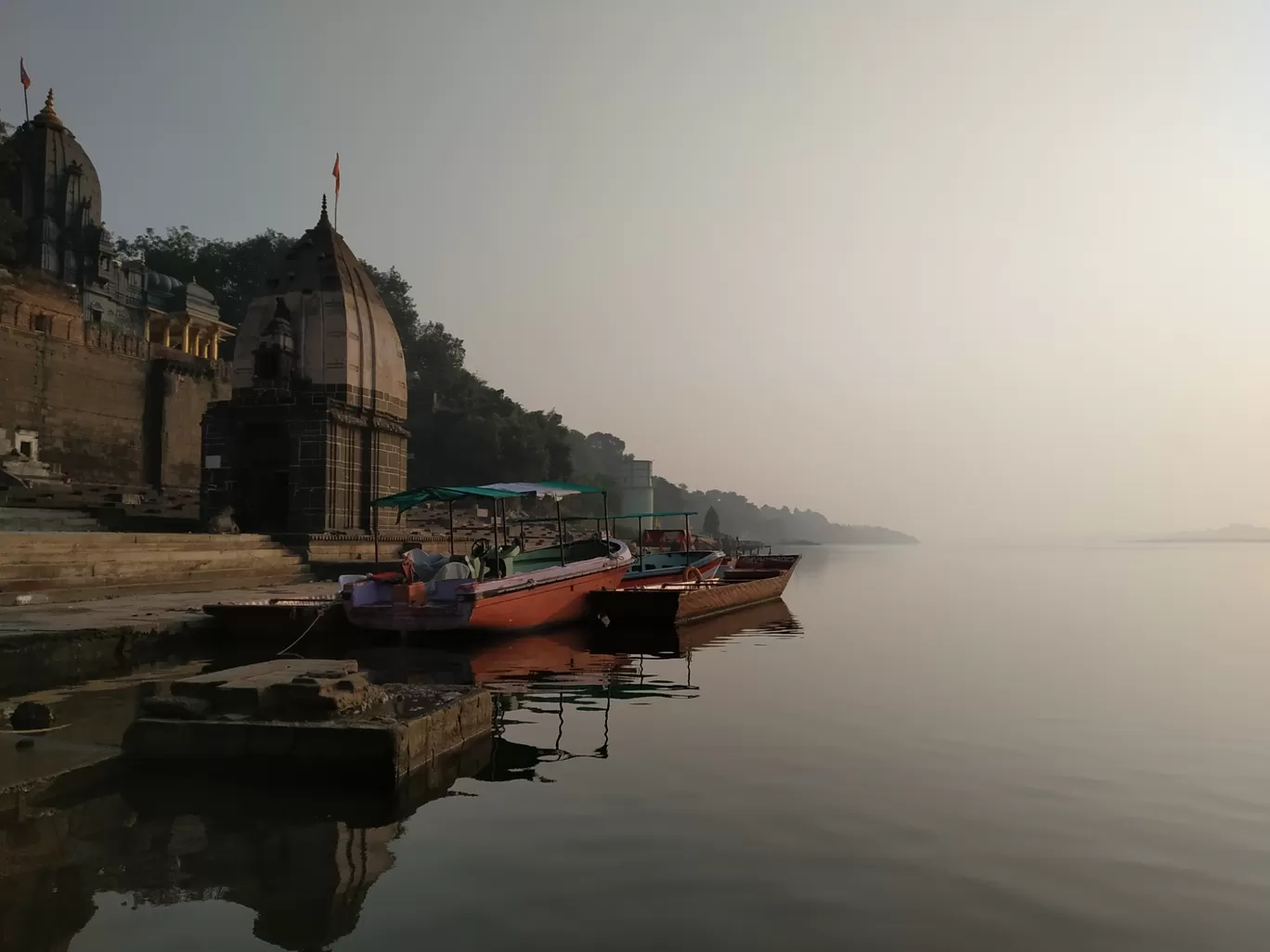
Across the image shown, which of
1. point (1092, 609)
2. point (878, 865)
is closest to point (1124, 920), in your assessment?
point (878, 865)

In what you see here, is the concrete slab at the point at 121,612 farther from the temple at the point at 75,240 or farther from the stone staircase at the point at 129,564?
the temple at the point at 75,240

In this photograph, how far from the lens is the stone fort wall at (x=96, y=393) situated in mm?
32031

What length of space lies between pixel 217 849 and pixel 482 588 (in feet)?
35.7

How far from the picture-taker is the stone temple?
27391 millimetres

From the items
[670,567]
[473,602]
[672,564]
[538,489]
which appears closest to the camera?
[473,602]

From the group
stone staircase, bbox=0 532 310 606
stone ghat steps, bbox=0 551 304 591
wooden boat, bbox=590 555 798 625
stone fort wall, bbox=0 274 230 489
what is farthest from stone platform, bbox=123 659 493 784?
stone fort wall, bbox=0 274 230 489

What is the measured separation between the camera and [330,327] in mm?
29062

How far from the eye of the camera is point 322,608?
15.7m

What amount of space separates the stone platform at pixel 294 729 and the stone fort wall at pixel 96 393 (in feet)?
98.8

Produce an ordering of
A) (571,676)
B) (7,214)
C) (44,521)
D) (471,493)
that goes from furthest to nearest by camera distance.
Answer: (7,214) < (44,521) < (471,493) < (571,676)

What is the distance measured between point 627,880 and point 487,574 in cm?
1306

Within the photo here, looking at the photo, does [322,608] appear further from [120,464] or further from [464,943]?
[120,464]

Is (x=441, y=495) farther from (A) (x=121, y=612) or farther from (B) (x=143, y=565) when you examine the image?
(B) (x=143, y=565)

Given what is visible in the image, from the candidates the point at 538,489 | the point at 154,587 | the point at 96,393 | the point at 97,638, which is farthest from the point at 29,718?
the point at 96,393
